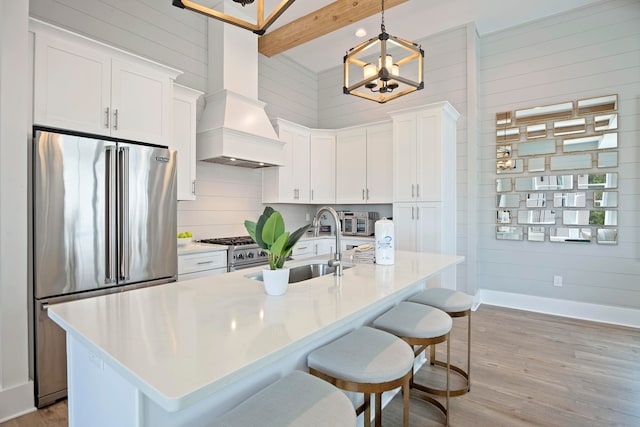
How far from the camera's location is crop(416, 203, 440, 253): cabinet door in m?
3.98

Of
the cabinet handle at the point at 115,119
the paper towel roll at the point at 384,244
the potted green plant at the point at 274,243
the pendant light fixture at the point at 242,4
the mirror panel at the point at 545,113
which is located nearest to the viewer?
the potted green plant at the point at 274,243

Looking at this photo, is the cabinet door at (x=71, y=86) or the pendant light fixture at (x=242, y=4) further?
the cabinet door at (x=71, y=86)

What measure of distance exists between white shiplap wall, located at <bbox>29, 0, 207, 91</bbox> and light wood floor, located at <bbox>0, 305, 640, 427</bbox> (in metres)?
3.03

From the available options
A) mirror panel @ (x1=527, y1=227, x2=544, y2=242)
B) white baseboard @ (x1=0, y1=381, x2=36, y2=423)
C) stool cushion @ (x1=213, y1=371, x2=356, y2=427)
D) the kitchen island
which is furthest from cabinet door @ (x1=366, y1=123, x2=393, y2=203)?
white baseboard @ (x1=0, y1=381, x2=36, y2=423)

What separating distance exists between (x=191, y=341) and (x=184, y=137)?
112 inches

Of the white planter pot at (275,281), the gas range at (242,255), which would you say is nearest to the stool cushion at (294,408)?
the white planter pot at (275,281)

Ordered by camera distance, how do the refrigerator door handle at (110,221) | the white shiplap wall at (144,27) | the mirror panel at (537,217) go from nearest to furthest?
the refrigerator door handle at (110,221), the white shiplap wall at (144,27), the mirror panel at (537,217)

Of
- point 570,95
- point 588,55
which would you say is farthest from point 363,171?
point 588,55

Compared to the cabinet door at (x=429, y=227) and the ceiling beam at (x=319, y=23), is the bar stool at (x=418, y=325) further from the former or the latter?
the ceiling beam at (x=319, y=23)

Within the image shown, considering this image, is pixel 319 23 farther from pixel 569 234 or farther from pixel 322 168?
pixel 569 234

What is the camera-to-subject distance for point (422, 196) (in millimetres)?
4098

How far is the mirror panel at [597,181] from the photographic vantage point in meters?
3.60

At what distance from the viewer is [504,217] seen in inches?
167

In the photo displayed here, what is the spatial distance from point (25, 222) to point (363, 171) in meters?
3.73
